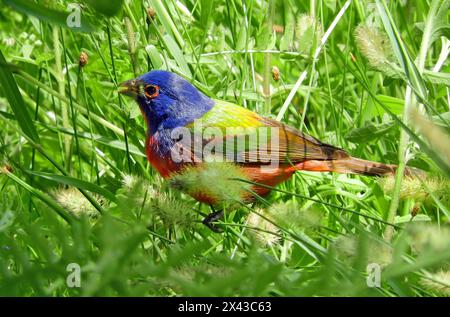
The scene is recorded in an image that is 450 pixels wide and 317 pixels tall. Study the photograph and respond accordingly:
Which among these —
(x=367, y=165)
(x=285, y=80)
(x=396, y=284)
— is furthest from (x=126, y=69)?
(x=396, y=284)

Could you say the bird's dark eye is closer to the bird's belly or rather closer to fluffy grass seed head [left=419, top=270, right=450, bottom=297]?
→ the bird's belly

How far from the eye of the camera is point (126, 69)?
3.35 metres

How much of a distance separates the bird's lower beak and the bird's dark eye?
45 mm

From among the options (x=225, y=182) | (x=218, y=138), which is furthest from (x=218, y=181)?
(x=218, y=138)

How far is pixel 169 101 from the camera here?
3256mm

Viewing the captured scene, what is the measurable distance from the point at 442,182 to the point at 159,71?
1.30m

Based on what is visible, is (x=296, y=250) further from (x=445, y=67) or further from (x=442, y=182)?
(x=445, y=67)

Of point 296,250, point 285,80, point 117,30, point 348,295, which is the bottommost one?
point 296,250

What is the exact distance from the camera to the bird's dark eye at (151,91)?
10.3ft

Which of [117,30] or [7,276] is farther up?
[117,30]

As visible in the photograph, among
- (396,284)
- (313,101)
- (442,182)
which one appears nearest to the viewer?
(396,284)

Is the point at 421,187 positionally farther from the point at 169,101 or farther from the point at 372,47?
the point at 169,101

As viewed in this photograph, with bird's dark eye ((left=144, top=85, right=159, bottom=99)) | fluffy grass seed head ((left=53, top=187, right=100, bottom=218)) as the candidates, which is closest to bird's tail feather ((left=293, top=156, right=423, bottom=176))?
bird's dark eye ((left=144, top=85, right=159, bottom=99))

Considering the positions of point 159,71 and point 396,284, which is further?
point 159,71
